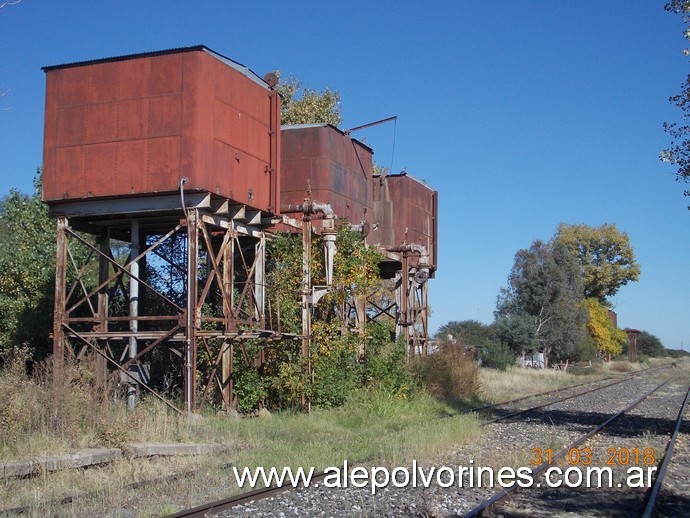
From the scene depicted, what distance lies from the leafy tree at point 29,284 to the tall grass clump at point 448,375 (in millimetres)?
11037

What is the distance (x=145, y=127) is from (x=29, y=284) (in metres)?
9.86

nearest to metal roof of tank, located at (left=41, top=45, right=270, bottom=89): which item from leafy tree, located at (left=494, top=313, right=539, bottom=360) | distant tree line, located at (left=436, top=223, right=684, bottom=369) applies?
distant tree line, located at (left=436, top=223, right=684, bottom=369)

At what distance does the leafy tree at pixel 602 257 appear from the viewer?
75.4 meters

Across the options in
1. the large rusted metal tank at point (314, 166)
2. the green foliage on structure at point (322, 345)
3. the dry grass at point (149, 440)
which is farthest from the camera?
the large rusted metal tank at point (314, 166)

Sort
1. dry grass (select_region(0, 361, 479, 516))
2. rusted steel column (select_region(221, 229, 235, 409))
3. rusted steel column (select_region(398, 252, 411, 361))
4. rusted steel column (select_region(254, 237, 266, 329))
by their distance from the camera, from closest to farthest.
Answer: dry grass (select_region(0, 361, 479, 516)) → rusted steel column (select_region(221, 229, 235, 409)) → rusted steel column (select_region(254, 237, 266, 329)) → rusted steel column (select_region(398, 252, 411, 361))

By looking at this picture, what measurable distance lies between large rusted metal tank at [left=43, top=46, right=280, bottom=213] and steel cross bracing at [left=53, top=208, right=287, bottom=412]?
36.4 inches

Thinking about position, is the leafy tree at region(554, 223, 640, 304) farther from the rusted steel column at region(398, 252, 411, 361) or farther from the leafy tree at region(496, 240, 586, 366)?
the rusted steel column at region(398, 252, 411, 361)

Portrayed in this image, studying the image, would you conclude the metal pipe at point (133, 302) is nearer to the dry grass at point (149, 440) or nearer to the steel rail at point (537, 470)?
the dry grass at point (149, 440)

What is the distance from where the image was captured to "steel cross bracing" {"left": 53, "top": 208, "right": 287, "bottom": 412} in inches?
647

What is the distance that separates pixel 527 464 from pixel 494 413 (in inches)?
355

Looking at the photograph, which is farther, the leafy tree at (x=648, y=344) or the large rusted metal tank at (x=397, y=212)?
the leafy tree at (x=648, y=344)

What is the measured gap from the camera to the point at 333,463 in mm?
11031

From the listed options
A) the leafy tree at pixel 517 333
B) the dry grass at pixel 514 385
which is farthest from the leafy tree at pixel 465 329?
the dry grass at pixel 514 385

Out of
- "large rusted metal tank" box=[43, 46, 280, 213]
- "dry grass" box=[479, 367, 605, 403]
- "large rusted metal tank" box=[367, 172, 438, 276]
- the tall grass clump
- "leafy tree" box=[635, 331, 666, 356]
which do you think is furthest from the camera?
"leafy tree" box=[635, 331, 666, 356]
